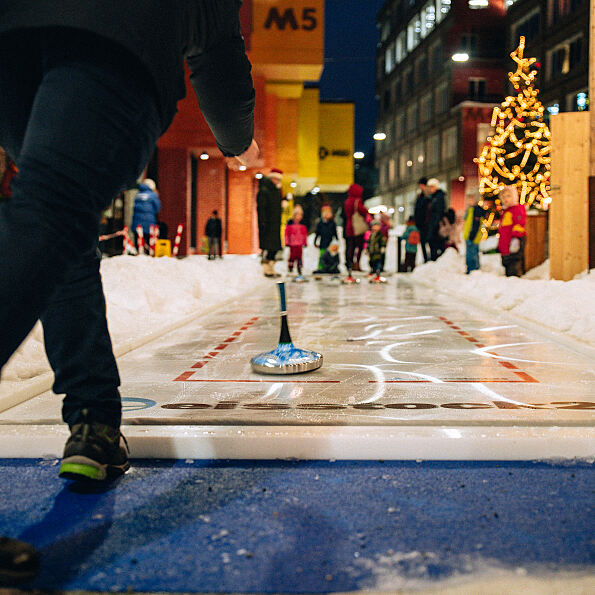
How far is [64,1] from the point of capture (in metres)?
1.48

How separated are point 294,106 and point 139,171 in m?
30.3

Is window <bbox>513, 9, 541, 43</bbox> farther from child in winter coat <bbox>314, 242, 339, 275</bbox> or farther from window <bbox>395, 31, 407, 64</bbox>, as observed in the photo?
child in winter coat <bbox>314, 242, 339, 275</bbox>

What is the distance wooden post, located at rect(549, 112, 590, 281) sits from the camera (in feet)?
30.3

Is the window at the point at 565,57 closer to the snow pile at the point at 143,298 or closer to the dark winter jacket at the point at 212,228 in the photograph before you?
the dark winter jacket at the point at 212,228

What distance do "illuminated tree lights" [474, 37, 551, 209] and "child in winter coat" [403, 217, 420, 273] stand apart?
425 cm

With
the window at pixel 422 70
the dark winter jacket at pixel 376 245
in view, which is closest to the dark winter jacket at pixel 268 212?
the dark winter jacket at pixel 376 245

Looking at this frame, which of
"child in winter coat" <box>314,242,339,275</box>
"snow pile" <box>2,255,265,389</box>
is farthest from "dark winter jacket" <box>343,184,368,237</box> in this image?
"snow pile" <box>2,255,265,389</box>

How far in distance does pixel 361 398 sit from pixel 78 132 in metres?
2.05

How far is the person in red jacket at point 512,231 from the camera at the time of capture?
1106 cm

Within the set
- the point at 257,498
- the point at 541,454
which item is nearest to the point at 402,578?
the point at 257,498

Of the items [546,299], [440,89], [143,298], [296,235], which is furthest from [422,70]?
[143,298]

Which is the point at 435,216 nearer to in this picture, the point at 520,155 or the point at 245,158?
the point at 520,155

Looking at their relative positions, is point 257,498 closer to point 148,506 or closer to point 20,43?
point 148,506

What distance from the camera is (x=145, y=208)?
15.6 m
